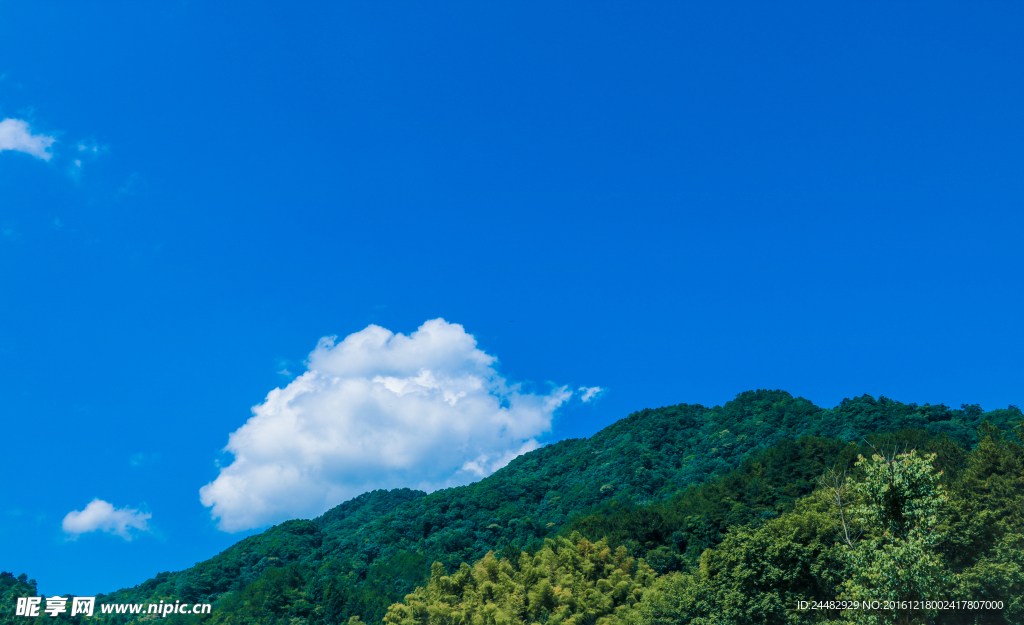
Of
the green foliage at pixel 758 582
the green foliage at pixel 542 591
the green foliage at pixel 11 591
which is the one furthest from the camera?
the green foliage at pixel 11 591

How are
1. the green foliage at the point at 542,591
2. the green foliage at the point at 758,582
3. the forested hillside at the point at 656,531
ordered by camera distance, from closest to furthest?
the green foliage at the point at 758,582, the forested hillside at the point at 656,531, the green foliage at the point at 542,591

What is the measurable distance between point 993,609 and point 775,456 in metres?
32.3

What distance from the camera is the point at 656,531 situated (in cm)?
5259

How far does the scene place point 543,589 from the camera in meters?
43.8

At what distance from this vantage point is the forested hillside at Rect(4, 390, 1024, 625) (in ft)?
108

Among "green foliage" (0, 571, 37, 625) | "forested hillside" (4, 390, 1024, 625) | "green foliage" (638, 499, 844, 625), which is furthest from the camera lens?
"green foliage" (0, 571, 37, 625)

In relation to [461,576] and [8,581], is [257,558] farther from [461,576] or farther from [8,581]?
[461,576]

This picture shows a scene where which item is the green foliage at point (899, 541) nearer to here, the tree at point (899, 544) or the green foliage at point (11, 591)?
the tree at point (899, 544)

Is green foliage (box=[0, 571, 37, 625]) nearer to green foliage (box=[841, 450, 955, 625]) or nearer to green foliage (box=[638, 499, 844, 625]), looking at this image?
green foliage (box=[638, 499, 844, 625])

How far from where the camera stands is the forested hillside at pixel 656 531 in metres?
32.8

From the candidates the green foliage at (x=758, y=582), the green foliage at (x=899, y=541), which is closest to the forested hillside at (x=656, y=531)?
the green foliage at (x=758, y=582)

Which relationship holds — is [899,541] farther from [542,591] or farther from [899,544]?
[542,591]

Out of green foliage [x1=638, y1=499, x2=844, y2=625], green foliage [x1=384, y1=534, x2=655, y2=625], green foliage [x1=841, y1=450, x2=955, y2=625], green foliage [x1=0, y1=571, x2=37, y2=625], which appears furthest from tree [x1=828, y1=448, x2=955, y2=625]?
green foliage [x1=0, y1=571, x2=37, y2=625]

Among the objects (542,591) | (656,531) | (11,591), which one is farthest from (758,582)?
(11,591)
